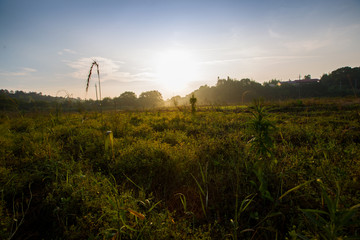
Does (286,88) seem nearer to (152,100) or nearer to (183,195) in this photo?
(152,100)

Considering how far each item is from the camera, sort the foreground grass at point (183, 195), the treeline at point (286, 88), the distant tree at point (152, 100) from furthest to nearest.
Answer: the treeline at point (286, 88), the distant tree at point (152, 100), the foreground grass at point (183, 195)

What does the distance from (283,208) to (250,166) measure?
0.76 metres

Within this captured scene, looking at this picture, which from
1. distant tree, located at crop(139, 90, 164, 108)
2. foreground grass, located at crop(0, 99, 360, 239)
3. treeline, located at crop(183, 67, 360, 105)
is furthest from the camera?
treeline, located at crop(183, 67, 360, 105)

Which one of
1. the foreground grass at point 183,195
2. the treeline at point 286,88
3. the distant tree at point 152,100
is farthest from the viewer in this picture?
the treeline at point 286,88

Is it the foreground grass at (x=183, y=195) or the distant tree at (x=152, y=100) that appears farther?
the distant tree at (x=152, y=100)

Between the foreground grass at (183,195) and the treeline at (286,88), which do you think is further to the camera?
the treeline at (286,88)

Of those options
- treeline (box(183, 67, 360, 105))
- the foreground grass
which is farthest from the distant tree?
the foreground grass

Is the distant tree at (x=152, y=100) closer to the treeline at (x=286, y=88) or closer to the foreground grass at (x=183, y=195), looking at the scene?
the treeline at (x=286, y=88)

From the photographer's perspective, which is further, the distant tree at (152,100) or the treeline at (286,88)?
the treeline at (286,88)

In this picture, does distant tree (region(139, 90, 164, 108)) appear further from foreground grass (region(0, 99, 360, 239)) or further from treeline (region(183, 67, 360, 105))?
foreground grass (region(0, 99, 360, 239))

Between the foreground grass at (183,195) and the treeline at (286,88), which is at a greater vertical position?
the treeline at (286,88)

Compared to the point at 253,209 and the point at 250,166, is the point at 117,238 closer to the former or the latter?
the point at 253,209

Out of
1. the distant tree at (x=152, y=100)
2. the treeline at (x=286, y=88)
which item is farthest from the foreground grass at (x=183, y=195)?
the treeline at (x=286, y=88)

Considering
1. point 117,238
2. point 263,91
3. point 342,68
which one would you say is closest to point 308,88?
point 263,91
